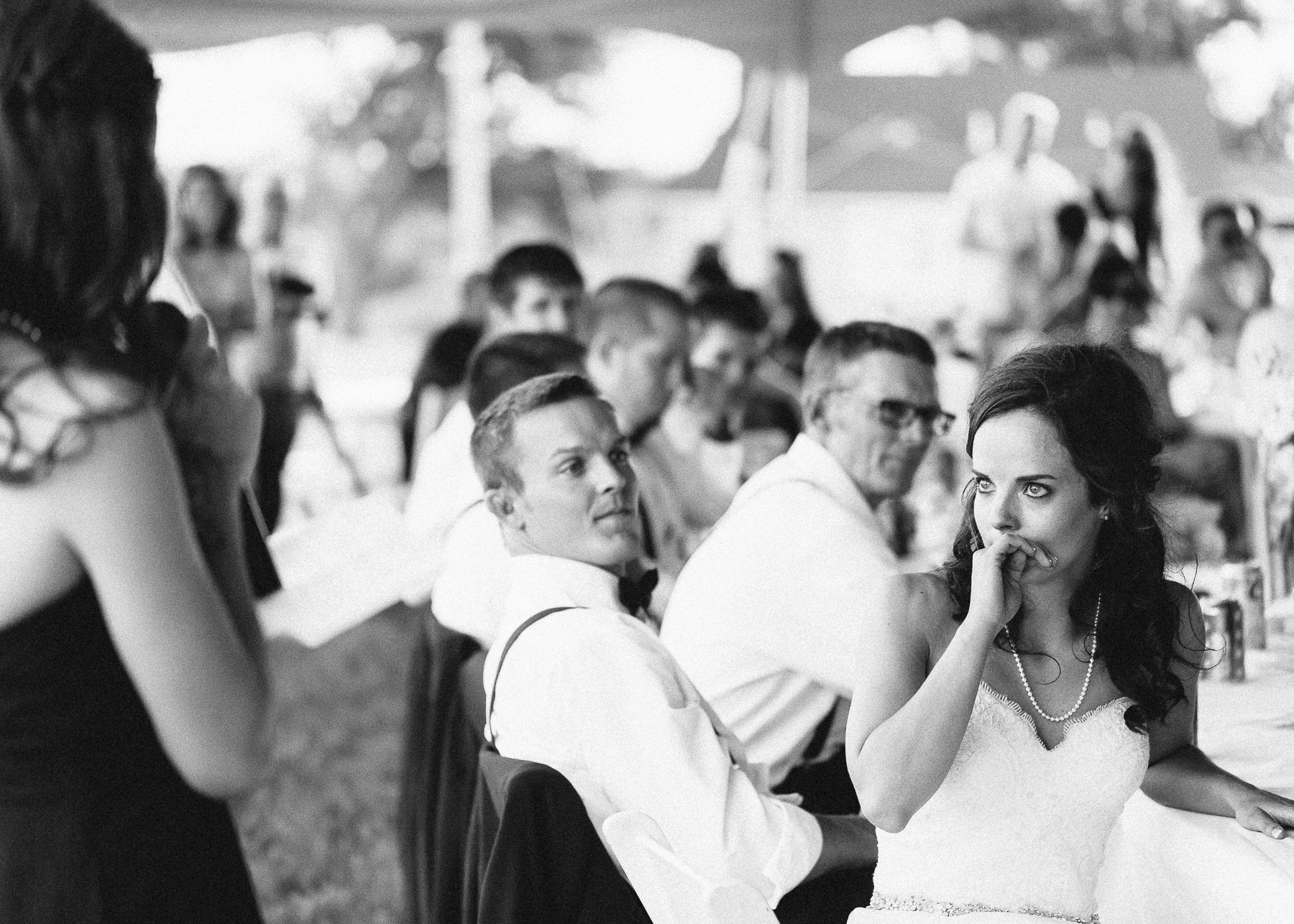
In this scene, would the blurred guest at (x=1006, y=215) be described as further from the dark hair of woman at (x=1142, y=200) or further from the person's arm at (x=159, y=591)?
the person's arm at (x=159, y=591)

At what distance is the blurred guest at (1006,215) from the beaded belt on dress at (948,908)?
6227mm

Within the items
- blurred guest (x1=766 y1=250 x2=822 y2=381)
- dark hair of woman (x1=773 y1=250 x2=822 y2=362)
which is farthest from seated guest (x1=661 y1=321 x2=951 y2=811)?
dark hair of woman (x1=773 y1=250 x2=822 y2=362)

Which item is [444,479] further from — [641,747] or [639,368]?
[641,747]

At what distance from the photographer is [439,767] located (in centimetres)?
301

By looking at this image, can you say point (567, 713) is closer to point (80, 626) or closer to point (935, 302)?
point (80, 626)

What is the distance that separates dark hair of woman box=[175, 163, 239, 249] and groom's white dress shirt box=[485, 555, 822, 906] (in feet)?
20.5

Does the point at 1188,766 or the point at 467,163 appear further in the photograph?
the point at 467,163

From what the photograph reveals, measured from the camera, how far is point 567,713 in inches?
81.0

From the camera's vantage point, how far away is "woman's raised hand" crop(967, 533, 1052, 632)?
1750 millimetres

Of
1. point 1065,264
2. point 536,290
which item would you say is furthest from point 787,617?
point 1065,264

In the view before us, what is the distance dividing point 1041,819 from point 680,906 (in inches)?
17.1

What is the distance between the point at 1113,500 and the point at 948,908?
53 cm

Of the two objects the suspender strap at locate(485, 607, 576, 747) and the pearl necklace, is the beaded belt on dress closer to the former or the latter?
the pearl necklace

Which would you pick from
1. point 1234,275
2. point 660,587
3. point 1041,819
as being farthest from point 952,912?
point 1234,275
